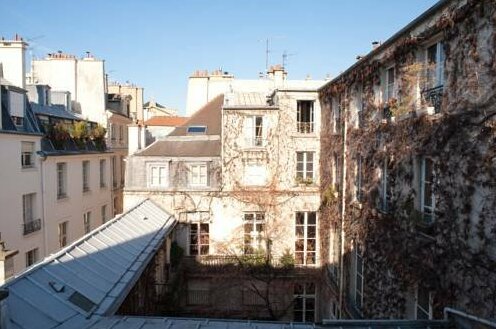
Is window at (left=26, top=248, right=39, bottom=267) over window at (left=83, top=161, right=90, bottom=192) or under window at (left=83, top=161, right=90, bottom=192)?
under

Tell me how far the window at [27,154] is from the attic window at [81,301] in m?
10.5

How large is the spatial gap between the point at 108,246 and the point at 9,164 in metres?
7.31

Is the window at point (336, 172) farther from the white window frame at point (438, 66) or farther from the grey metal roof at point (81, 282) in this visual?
the grey metal roof at point (81, 282)

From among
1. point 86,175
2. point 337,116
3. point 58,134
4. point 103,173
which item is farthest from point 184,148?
point 103,173

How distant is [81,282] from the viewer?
7.21 m

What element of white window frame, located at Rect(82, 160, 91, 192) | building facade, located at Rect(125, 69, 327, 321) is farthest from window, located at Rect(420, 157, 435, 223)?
white window frame, located at Rect(82, 160, 91, 192)

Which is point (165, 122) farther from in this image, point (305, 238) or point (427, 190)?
point (427, 190)

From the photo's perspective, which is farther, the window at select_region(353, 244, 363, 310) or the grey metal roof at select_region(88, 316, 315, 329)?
the window at select_region(353, 244, 363, 310)

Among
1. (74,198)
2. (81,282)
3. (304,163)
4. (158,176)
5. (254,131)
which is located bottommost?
(81,282)

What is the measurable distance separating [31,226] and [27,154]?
2.95 m

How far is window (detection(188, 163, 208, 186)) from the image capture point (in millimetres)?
17391

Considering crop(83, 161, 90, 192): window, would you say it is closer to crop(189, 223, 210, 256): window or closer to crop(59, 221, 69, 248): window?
crop(59, 221, 69, 248): window

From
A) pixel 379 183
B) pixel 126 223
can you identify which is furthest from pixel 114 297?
pixel 379 183

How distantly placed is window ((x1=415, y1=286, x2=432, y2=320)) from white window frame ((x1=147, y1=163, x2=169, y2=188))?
38.9 ft
